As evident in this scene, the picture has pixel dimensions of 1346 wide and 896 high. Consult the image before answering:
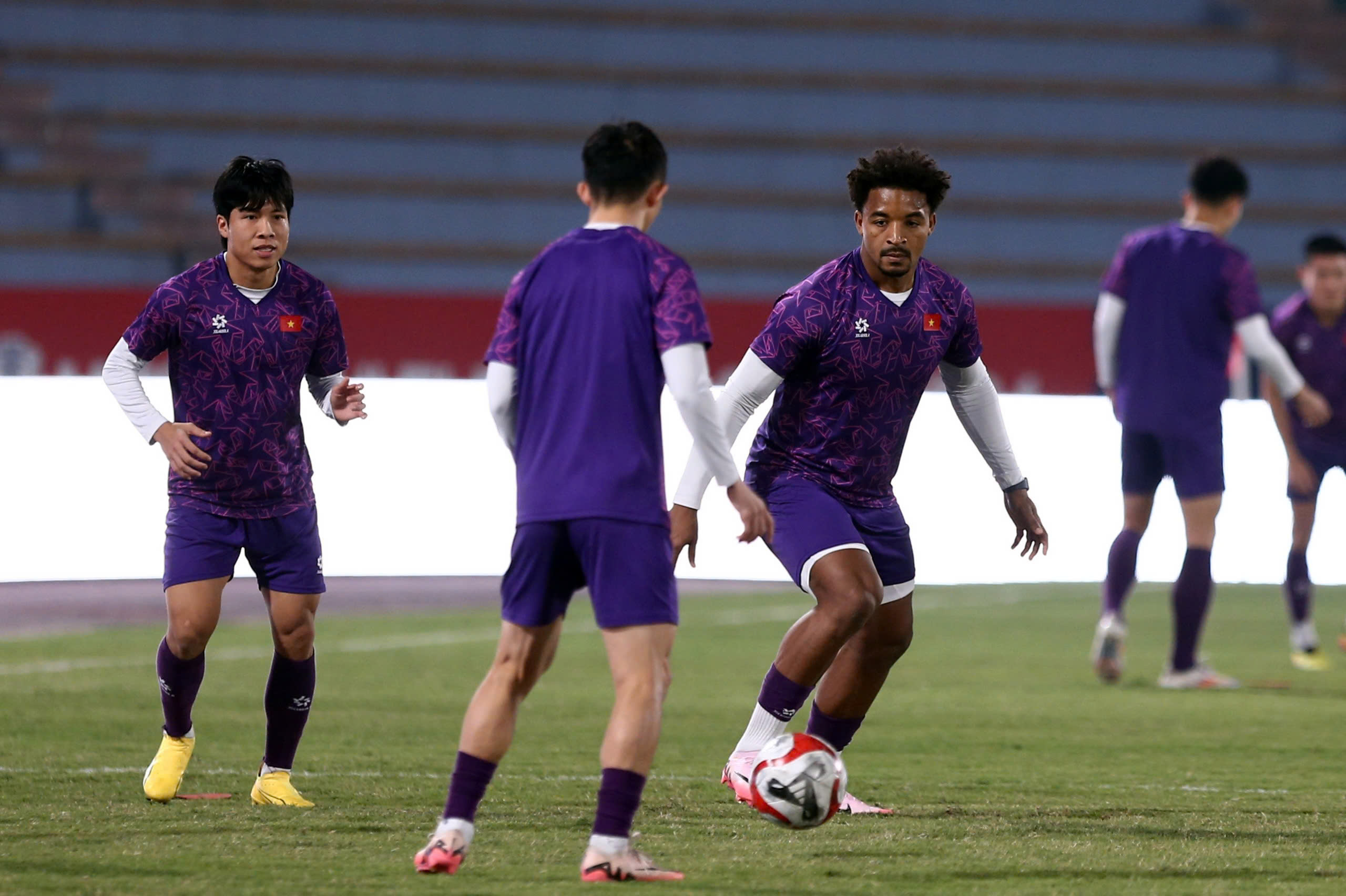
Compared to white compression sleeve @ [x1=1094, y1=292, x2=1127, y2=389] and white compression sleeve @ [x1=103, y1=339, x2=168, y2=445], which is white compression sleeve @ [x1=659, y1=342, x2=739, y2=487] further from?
white compression sleeve @ [x1=1094, y1=292, x2=1127, y2=389]

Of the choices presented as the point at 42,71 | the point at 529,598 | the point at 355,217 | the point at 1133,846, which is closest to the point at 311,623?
the point at 529,598

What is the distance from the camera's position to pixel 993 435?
5.78 meters

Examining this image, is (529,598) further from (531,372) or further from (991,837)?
(991,837)

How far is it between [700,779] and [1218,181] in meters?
4.61

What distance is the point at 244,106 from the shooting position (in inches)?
973

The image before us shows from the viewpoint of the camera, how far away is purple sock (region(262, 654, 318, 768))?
Result: 224 inches

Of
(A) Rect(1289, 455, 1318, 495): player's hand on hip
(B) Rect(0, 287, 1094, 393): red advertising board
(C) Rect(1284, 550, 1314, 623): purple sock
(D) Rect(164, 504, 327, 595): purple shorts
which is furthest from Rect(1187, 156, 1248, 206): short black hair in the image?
(B) Rect(0, 287, 1094, 393): red advertising board

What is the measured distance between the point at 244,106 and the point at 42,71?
2615 millimetres

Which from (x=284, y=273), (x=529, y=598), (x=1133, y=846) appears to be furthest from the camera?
(x=284, y=273)

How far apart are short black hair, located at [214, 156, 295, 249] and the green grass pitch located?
5.66 ft

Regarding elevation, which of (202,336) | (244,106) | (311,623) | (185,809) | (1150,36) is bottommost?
(185,809)

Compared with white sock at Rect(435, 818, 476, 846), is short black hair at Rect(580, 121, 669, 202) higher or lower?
higher

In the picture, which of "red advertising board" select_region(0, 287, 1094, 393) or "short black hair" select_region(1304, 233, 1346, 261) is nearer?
"short black hair" select_region(1304, 233, 1346, 261)

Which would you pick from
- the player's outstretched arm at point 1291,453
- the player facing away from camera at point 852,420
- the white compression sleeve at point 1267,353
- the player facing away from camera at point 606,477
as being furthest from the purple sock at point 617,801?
the player's outstretched arm at point 1291,453
